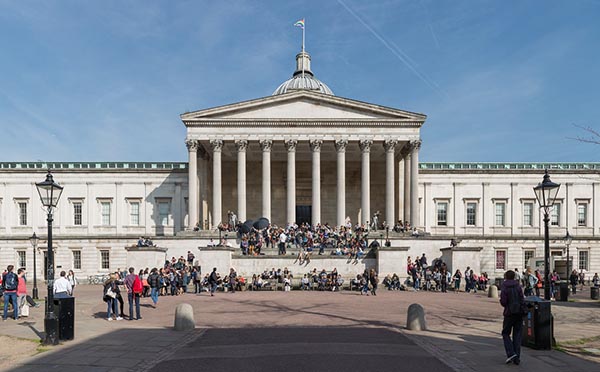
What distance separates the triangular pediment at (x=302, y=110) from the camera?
49.6 m

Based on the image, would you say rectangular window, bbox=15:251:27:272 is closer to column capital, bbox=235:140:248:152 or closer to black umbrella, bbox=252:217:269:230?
column capital, bbox=235:140:248:152

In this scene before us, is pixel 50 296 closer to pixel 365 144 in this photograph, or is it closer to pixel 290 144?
pixel 290 144

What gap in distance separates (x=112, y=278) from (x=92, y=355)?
21.7 feet

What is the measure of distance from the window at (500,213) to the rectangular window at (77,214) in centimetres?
4980

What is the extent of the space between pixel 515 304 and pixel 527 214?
52.6 meters

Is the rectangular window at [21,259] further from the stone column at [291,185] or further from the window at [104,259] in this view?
the stone column at [291,185]

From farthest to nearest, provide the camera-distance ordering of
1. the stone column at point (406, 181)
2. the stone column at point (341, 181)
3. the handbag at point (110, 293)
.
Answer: the stone column at point (406, 181), the stone column at point (341, 181), the handbag at point (110, 293)

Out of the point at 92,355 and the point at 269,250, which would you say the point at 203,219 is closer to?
the point at 269,250

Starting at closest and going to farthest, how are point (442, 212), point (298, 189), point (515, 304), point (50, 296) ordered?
point (515, 304) → point (50, 296) → point (298, 189) → point (442, 212)

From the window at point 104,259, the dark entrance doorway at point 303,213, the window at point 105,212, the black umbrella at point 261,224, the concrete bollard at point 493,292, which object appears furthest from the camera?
the dark entrance doorway at point 303,213

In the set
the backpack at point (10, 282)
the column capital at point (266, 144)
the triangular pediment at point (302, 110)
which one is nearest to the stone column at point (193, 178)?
the triangular pediment at point (302, 110)

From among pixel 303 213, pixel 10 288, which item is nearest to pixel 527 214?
pixel 303 213

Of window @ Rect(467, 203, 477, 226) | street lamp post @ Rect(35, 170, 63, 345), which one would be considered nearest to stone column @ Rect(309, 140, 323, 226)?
window @ Rect(467, 203, 477, 226)

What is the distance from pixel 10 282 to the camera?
18.8 meters
